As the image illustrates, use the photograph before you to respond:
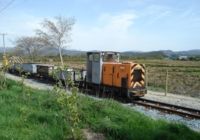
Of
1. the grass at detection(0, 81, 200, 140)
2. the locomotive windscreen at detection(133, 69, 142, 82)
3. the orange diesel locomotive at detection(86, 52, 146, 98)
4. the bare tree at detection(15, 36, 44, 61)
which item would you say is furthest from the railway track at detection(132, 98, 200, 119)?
the bare tree at detection(15, 36, 44, 61)

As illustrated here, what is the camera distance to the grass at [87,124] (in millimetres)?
9625

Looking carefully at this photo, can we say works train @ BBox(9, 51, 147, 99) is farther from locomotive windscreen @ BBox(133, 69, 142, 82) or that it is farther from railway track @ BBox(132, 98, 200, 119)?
railway track @ BBox(132, 98, 200, 119)

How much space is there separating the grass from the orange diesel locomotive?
7169mm

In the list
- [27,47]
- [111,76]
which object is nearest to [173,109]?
[111,76]

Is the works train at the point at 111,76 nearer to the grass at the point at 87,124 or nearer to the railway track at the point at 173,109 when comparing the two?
the railway track at the point at 173,109

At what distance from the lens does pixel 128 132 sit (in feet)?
32.4

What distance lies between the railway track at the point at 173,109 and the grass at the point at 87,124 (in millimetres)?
3532

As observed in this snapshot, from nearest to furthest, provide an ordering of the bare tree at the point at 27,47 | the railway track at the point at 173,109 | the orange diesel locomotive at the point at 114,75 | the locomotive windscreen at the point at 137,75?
the railway track at the point at 173,109, the orange diesel locomotive at the point at 114,75, the locomotive windscreen at the point at 137,75, the bare tree at the point at 27,47

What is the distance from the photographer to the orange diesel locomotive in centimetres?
2064

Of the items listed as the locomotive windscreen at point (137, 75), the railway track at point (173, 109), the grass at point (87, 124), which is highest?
the locomotive windscreen at point (137, 75)

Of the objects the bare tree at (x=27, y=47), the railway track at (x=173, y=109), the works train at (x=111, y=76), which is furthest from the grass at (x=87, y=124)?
the bare tree at (x=27, y=47)

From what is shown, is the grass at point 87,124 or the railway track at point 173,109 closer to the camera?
the grass at point 87,124

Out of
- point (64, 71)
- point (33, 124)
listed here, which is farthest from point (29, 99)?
point (64, 71)

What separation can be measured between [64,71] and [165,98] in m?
12.6
